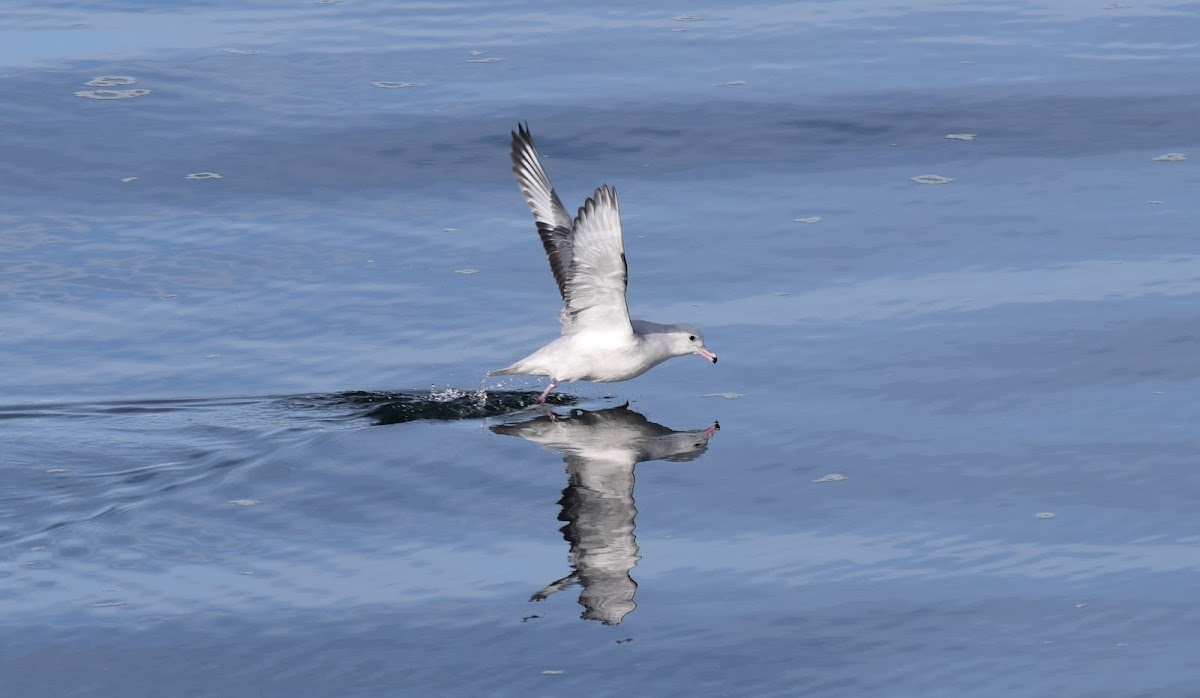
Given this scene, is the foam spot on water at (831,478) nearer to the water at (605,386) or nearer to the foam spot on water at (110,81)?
the water at (605,386)

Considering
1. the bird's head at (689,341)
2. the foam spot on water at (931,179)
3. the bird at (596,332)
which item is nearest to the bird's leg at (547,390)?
the bird at (596,332)

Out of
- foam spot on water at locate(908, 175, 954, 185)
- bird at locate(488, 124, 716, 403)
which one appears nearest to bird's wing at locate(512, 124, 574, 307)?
bird at locate(488, 124, 716, 403)

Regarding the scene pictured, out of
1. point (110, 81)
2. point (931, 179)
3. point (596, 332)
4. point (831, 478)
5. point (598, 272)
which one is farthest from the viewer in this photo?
point (110, 81)

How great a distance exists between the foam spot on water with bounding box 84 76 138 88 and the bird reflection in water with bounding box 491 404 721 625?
993 centimetres

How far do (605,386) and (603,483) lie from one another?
247 cm

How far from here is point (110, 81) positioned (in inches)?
798

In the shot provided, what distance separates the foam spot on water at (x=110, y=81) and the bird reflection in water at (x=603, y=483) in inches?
391

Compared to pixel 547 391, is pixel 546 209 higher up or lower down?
higher up

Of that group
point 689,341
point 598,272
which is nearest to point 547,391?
point 598,272

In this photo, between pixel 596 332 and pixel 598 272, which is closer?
pixel 598 272

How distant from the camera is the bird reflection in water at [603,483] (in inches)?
363

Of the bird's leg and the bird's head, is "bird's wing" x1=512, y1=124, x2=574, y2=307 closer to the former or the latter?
the bird's leg

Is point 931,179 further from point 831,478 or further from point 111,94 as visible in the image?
point 111,94

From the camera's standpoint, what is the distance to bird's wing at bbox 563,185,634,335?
11875 mm
